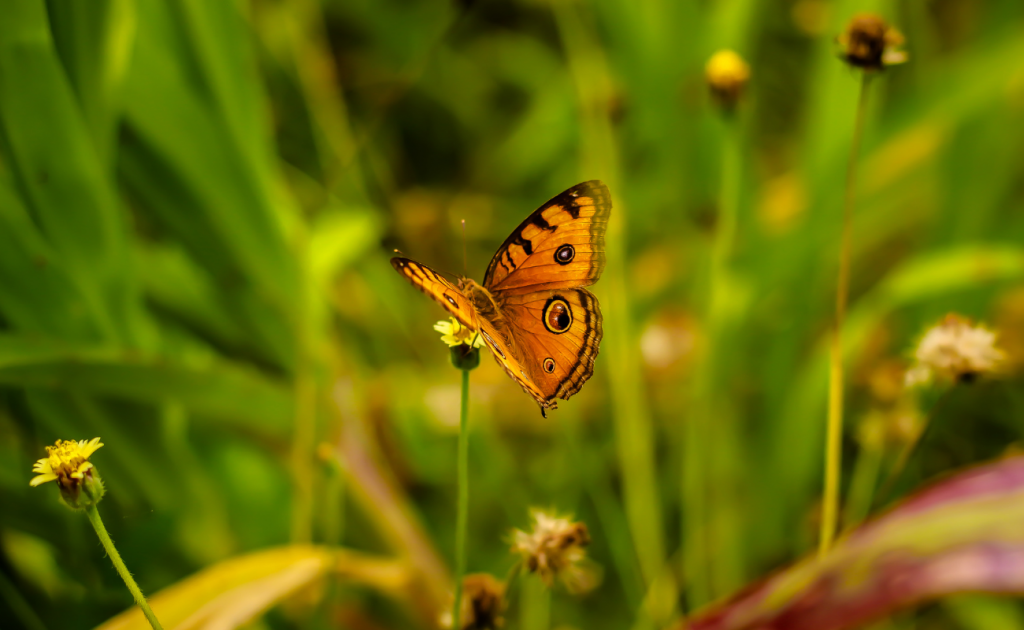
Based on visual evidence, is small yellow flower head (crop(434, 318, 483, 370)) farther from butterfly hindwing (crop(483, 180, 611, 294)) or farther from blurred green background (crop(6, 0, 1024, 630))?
blurred green background (crop(6, 0, 1024, 630))

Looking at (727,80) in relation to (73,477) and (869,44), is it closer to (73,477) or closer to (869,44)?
(869,44)

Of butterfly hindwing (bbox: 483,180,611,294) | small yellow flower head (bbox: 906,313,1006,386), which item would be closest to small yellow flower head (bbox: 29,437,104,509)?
butterfly hindwing (bbox: 483,180,611,294)

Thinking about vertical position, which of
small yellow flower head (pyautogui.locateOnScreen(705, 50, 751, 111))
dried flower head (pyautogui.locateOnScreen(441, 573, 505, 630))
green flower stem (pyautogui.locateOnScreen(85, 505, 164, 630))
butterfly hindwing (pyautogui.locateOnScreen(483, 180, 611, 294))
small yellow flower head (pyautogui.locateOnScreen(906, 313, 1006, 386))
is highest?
small yellow flower head (pyautogui.locateOnScreen(705, 50, 751, 111))

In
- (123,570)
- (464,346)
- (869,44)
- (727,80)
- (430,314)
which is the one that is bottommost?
(123,570)

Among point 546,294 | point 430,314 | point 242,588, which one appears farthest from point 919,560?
point 430,314

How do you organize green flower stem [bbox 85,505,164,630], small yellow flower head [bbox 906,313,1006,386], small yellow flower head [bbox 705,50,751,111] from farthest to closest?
small yellow flower head [bbox 705,50,751,111] → small yellow flower head [bbox 906,313,1006,386] → green flower stem [bbox 85,505,164,630]

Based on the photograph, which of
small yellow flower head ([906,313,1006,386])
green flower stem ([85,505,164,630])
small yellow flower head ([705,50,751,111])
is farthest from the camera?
small yellow flower head ([705,50,751,111])

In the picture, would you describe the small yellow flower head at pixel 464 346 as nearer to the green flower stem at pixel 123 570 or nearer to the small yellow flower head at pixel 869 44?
the green flower stem at pixel 123 570
